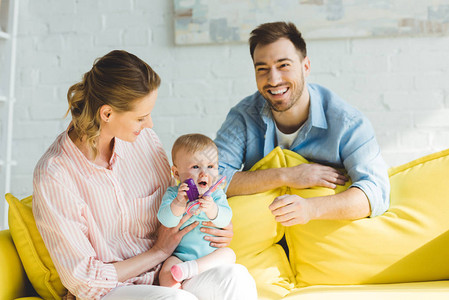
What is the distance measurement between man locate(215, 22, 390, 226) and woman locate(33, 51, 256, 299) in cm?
31

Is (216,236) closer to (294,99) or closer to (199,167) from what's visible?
(199,167)

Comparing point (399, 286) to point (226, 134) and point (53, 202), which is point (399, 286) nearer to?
point (226, 134)

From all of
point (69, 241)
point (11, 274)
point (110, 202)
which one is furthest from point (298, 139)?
point (11, 274)

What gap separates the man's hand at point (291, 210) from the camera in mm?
1656

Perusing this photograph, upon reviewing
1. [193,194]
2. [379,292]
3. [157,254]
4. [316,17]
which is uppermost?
[316,17]

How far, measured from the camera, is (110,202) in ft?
5.10

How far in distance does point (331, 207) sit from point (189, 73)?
3.98ft

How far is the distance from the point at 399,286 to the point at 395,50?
135 cm

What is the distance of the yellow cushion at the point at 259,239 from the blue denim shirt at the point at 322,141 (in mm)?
150

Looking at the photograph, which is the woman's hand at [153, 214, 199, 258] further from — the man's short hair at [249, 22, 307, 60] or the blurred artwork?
the blurred artwork

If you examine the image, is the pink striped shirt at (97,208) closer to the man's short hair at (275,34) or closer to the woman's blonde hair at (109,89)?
the woman's blonde hair at (109,89)

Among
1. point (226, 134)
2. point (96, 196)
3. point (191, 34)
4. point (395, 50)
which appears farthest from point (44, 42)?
point (395, 50)

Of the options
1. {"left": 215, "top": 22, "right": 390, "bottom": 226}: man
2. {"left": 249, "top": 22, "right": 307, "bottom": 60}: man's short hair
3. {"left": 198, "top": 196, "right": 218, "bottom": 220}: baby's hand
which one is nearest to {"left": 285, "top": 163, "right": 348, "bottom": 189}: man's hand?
{"left": 215, "top": 22, "right": 390, "bottom": 226}: man

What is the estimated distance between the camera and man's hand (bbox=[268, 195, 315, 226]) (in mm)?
1656
